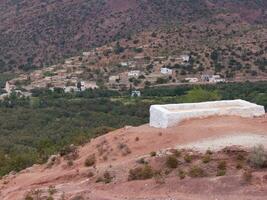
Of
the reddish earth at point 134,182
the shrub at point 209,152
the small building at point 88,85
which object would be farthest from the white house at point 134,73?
the shrub at point 209,152

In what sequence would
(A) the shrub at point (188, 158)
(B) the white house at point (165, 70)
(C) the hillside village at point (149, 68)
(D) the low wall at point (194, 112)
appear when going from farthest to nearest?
(B) the white house at point (165, 70) < (C) the hillside village at point (149, 68) < (D) the low wall at point (194, 112) < (A) the shrub at point (188, 158)

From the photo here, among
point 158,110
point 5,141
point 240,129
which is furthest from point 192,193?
point 5,141

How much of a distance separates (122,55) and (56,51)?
1500 centimetres

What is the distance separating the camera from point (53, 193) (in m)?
21.6

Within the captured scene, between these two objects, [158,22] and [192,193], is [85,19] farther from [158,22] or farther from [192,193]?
[192,193]

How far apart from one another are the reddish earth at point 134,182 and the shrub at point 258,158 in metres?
0.23

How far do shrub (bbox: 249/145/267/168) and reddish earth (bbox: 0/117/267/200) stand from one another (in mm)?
227

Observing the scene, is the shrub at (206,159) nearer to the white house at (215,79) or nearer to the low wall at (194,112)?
the low wall at (194,112)

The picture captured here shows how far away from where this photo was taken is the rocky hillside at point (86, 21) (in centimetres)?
9894

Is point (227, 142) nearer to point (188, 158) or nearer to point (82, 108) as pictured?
point (188, 158)

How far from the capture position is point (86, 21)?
10450 cm

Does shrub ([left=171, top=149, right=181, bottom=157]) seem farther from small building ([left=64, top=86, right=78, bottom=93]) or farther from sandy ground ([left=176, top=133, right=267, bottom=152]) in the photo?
small building ([left=64, top=86, right=78, bottom=93])

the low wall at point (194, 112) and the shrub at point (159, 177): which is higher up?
the low wall at point (194, 112)

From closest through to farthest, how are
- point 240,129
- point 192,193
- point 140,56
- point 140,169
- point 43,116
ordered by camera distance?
point 192,193
point 140,169
point 240,129
point 43,116
point 140,56
